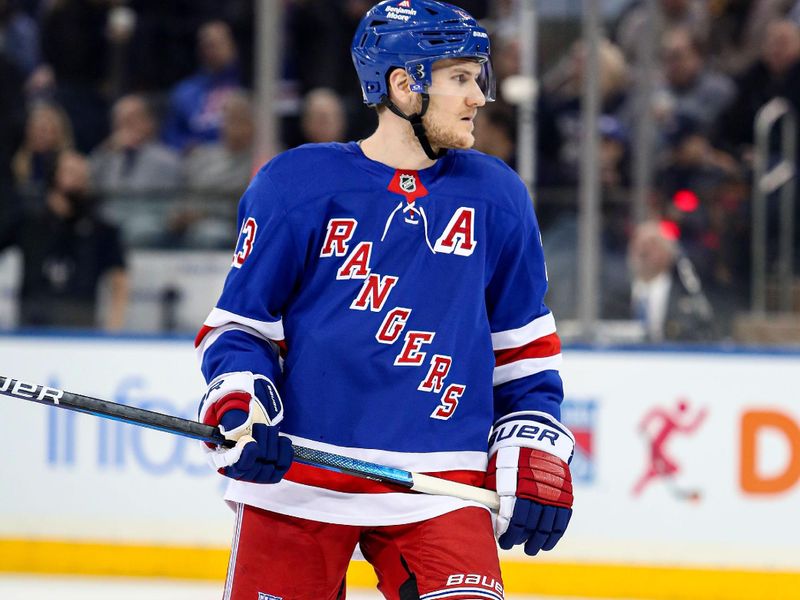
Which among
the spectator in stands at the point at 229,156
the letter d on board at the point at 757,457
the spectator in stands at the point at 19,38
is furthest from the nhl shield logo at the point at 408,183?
the spectator in stands at the point at 19,38

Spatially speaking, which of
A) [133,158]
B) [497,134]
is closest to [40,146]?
[133,158]

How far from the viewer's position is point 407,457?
2.04m

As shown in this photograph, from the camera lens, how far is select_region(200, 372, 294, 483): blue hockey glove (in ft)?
6.20

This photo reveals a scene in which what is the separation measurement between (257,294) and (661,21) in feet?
10.6

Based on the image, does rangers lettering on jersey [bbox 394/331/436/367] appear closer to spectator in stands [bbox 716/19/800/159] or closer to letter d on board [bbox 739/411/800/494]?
letter d on board [bbox 739/411/800/494]

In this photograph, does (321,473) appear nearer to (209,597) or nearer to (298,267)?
(298,267)

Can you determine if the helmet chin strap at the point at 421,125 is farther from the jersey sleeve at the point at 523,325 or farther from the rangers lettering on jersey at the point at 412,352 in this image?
the rangers lettering on jersey at the point at 412,352

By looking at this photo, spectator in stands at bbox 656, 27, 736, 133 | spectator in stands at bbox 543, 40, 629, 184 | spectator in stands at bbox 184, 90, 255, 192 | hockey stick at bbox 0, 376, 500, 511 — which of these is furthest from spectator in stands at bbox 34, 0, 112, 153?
hockey stick at bbox 0, 376, 500, 511

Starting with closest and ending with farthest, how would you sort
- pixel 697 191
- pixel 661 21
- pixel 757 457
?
pixel 757 457 → pixel 697 191 → pixel 661 21

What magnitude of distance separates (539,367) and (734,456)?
240 centimetres

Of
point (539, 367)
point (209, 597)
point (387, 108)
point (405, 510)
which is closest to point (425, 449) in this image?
point (405, 510)

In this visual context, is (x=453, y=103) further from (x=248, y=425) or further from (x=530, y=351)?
(x=248, y=425)

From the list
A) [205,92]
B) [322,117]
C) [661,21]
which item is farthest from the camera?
[205,92]

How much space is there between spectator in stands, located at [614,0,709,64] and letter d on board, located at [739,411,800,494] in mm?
1369
